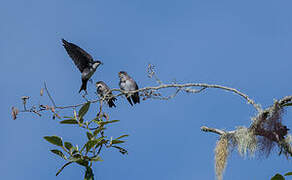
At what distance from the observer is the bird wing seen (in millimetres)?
5477

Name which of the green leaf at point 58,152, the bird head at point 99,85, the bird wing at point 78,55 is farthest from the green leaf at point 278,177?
the bird head at point 99,85

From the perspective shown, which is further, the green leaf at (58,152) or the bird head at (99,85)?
the bird head at (99,85)

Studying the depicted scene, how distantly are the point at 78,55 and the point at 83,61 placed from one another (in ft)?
0.33

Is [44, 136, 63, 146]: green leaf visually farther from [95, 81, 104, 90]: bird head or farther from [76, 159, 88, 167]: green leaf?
[95, 81, 104, 90]: bird head

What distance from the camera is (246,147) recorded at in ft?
7.55

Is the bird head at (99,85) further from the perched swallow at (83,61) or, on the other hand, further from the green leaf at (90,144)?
the green leaf at (90,144)

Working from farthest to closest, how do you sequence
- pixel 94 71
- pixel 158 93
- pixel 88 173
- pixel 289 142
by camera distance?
pixel 94 71
pixel 158 93
pixel 289 142
pixel 88 173

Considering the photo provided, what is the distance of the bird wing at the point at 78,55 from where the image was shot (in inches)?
216

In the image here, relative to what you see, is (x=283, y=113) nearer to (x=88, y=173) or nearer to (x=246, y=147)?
(x=246, y=147)

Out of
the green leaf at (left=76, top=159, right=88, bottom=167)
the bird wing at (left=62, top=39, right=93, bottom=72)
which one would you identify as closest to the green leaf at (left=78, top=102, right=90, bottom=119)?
the green leaf at (left=76, top=159, right=88, bottom=167)

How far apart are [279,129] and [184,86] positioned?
0.50 metres

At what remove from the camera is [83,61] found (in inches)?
224

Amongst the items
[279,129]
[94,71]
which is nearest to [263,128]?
[279,129]

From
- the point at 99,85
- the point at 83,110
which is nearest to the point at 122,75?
the point at 99,85
